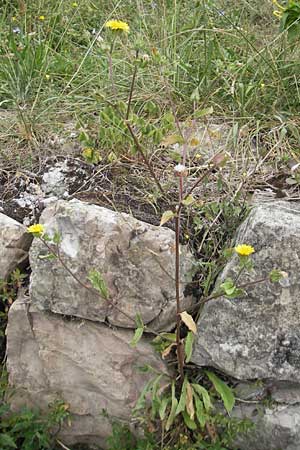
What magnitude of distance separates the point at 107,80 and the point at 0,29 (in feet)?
2.77

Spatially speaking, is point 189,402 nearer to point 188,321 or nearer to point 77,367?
point 188,321

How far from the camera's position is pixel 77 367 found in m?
2.53

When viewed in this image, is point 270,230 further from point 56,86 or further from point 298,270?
point 56,86

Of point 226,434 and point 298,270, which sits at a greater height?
point 298,270

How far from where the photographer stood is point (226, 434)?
2.42 meters

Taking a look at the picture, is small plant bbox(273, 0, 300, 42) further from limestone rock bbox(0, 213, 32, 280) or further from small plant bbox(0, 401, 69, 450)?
small plant bbox(0, 401, 69, 450)

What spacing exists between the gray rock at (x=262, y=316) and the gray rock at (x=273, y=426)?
0.15 m

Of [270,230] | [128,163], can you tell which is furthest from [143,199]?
[270,230]

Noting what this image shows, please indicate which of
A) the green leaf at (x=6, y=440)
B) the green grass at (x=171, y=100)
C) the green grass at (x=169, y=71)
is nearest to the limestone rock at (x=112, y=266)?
the green grass at (x=171, y=100)

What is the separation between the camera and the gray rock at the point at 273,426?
7.94 ft

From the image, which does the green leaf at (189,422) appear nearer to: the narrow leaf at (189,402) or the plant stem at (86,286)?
the narrow leaf at (189,402)

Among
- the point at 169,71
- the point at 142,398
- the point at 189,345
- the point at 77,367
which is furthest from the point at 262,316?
the point at 169,71

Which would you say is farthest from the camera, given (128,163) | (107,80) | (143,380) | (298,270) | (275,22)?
(275,22)

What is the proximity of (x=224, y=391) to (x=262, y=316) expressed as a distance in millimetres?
297
